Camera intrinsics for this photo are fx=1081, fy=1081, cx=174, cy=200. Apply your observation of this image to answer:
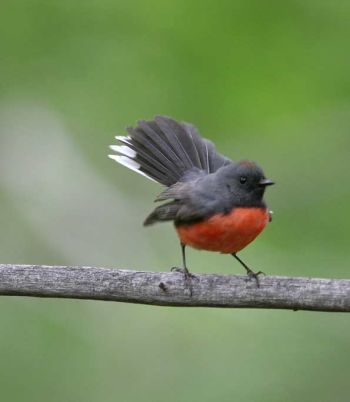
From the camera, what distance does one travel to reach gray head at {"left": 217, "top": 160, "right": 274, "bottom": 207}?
521 centimetres

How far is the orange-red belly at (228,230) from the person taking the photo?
500 centimetres

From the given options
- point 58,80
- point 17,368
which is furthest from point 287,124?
point 17,368

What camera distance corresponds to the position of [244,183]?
529cm

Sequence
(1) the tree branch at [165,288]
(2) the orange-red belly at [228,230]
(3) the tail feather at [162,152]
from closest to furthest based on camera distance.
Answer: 1. (1) the tree branch at [165,288]
2. (2) the orange-red belly at [228,230]
3. (3) the tail feather at [162,152]

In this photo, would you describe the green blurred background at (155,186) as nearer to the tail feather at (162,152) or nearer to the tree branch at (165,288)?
the tail feather at (162,152)

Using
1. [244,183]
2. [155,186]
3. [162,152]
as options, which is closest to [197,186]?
[244,183]

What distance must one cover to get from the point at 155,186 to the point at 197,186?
342 centimetres

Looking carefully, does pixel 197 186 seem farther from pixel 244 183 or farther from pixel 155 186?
pixel 155 186

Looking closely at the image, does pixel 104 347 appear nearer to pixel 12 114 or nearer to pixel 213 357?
pixel 213 357

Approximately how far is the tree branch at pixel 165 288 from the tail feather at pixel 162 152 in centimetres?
145

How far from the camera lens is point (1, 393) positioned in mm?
6902

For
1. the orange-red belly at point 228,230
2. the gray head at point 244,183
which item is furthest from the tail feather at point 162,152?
the orange-red belly at point 228,230

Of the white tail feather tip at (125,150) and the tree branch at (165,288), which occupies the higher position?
the white tail feather tip at (125,150)

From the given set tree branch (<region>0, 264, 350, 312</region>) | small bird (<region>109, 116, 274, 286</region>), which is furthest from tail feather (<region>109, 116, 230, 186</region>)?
tree branch (<region>0, 264, 350, 312</region>)
